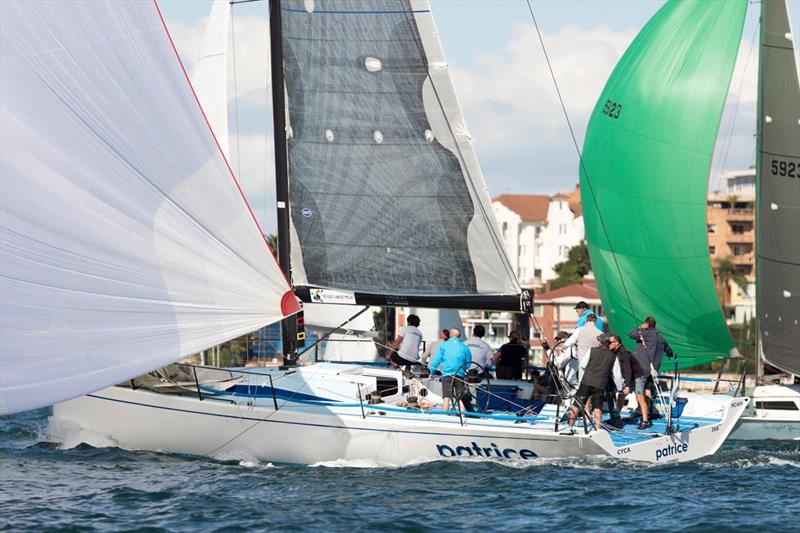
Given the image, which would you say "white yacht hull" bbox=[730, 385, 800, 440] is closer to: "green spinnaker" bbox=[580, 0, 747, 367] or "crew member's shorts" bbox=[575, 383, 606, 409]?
"green spinnaker" bbox=[580, 0, 747, 367]

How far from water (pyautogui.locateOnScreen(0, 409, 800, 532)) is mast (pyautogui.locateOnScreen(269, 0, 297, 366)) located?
260 centimetres

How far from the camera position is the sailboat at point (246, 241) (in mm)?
15055

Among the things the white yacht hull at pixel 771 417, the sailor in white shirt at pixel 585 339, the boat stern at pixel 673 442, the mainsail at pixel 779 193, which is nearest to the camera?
the boat stern at pixel 673 442

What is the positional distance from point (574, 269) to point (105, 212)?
81.8 m

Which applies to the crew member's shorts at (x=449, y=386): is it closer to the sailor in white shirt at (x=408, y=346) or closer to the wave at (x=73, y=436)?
the sailor in white shirt at (x=408, y=346)

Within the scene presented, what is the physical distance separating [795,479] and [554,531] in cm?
535

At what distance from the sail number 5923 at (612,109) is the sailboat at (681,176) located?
0.08ft

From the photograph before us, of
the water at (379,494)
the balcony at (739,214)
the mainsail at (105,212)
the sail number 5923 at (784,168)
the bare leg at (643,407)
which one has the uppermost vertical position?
the balcony at (739,214)

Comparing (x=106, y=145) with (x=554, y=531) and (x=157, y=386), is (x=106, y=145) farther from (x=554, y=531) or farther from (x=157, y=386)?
(x=554, y=531)

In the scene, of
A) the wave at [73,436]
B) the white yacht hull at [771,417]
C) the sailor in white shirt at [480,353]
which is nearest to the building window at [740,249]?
the white yacht hull at [771,417]

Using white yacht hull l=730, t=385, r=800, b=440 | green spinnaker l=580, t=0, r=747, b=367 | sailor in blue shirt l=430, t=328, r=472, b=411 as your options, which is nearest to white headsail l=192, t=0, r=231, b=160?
sailor in blue shirt l=430, t=328, r=472, b=411

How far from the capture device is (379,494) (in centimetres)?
1623

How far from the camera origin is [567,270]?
9631 cm

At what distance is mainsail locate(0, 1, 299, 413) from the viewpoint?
48.6ft
